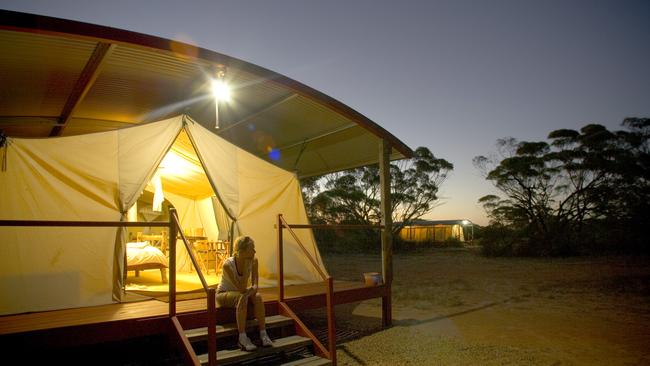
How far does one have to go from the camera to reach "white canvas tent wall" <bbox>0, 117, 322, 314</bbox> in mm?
4570

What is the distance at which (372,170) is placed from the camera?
2638 centimetres

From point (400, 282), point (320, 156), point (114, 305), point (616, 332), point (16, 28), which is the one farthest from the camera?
point (400, 282)

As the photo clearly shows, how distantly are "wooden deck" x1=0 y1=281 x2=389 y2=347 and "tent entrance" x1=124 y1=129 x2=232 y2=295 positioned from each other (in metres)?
1.38

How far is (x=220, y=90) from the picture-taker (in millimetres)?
6172

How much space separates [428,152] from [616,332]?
21.5 metres

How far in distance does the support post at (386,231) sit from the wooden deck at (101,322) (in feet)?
7.10

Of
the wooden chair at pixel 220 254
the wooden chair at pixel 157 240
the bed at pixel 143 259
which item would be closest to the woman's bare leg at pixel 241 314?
the bed at pixel 143 259

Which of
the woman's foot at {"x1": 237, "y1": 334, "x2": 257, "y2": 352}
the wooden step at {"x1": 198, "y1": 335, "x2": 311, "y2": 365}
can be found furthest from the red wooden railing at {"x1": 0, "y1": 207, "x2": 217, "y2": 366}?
the woman's foot at {"x1": 237, "y1": 334, "x2": 257, "y2": 352}

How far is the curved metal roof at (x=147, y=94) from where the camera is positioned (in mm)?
4398

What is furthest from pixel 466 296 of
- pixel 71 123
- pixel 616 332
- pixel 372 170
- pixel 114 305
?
pixel 372 170

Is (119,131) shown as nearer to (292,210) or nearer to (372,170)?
(292,210)

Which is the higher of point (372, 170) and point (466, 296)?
point (372, 170)

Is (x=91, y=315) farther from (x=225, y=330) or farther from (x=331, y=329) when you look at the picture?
(x=331, y=329)

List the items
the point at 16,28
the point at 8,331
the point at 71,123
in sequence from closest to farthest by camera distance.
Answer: the point at 8,331 → the point at 16,28 → the point at 71,123
